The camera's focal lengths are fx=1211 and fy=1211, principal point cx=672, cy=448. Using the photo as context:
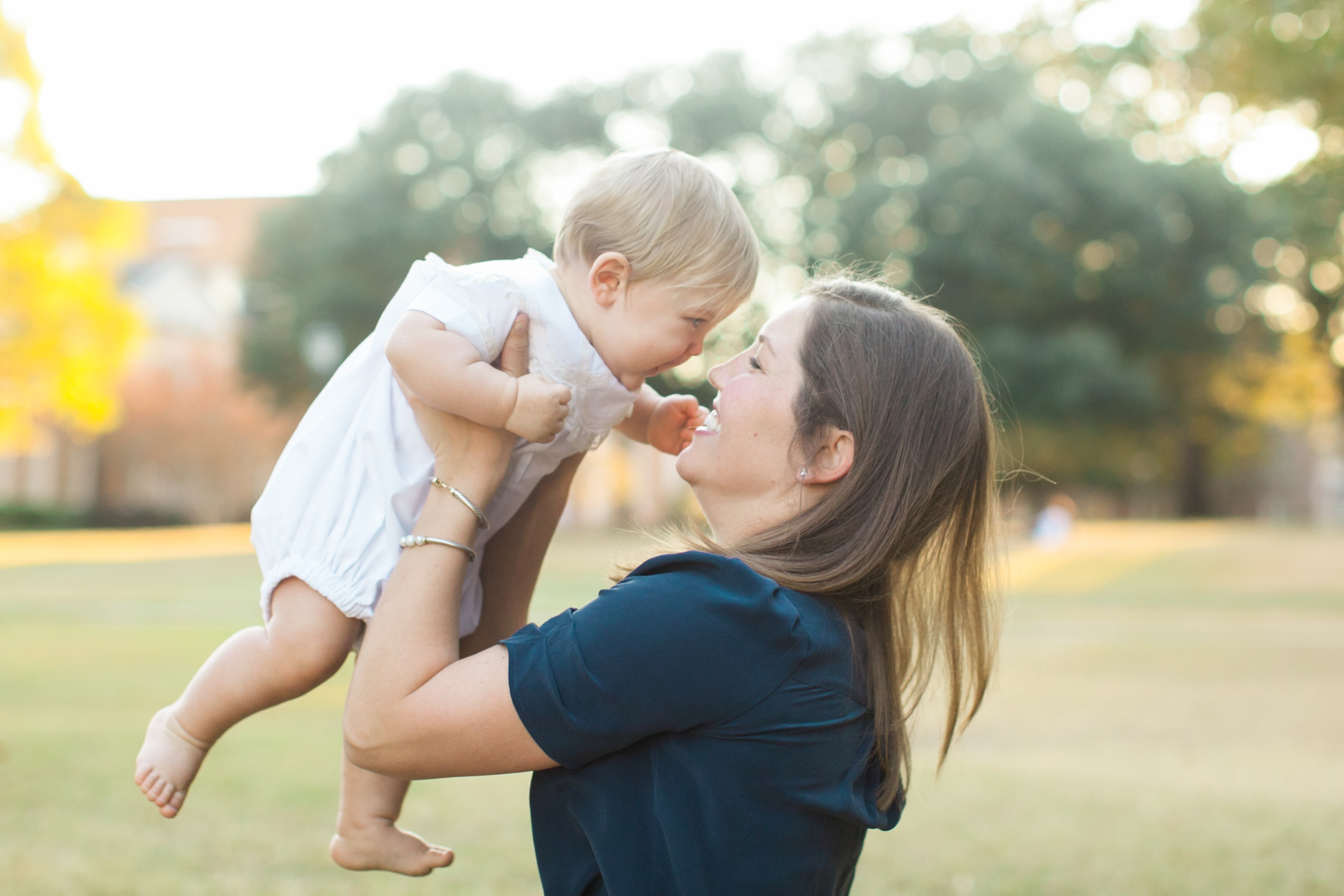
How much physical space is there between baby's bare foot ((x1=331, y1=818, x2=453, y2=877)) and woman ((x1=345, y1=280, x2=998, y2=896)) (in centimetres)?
45

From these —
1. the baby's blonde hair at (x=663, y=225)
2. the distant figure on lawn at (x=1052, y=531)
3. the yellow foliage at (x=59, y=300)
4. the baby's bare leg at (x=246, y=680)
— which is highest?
the baby's blonde hair at (x=663, y=225)

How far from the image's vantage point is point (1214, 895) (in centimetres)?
435

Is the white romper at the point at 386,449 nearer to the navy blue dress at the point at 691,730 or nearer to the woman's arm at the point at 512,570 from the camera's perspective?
the woman's arm at the point at 512,570

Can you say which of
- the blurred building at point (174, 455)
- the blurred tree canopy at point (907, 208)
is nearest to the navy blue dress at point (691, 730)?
the blurred tree canopy at point (907, 208)

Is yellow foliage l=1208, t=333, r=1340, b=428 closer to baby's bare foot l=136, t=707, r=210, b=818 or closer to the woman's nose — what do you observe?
Result: the woman's nose

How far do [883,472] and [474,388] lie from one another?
0.63 meters

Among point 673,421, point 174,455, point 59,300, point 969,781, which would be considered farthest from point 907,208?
point 174,455

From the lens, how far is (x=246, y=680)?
205cm

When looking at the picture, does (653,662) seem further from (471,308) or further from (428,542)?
(471,308)

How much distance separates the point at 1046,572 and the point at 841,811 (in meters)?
18.1

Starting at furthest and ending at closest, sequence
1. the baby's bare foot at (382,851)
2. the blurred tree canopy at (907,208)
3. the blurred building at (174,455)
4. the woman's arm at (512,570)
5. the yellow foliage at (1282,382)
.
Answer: the blurred building at (174,455) → the yellow foliage at (1282,382) → the blurred tree canopy at (907,208) → the woman's arm at (512,570) → the baby's bare foot at (382,851)

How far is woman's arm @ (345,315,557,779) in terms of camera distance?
1554 millimetres

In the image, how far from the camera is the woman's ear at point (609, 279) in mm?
2137

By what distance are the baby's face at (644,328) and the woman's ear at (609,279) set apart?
14 mm
